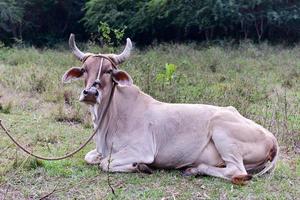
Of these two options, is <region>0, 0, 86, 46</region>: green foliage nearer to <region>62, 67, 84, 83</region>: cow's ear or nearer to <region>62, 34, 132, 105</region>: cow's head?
<region>62, 67, 84, 83</region>: cow's ear

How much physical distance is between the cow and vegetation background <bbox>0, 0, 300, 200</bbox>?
149 millimetres

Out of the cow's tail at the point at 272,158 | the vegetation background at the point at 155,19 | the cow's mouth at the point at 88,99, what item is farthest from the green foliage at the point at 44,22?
the cow's tail at the point at 272,158

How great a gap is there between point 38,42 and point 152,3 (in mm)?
8111

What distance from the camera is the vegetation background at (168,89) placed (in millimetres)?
5137

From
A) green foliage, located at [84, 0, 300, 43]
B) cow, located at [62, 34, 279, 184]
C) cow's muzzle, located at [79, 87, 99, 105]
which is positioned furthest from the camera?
green foliage, located at [84, 0, 300, 43]

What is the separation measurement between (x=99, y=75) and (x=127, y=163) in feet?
3.00

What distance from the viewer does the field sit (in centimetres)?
503

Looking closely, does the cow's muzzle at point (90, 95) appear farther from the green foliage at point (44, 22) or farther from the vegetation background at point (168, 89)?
the green foliage at point (44, 22)

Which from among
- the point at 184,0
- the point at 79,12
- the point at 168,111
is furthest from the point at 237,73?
the point at 79,12

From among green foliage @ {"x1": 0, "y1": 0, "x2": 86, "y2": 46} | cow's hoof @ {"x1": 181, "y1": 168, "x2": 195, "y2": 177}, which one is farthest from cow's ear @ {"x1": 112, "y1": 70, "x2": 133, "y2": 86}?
green foliage @ {"x1": 0, "y1": 0, "x2": 86, "y2": 46}

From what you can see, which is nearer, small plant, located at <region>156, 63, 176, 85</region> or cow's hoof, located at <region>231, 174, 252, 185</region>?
cow's hoof, located at <region>231, 174, 252, 185</region>

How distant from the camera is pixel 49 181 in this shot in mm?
5238

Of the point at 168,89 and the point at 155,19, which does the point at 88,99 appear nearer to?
the point at 168,89

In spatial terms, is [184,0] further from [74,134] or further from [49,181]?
[49,181]
